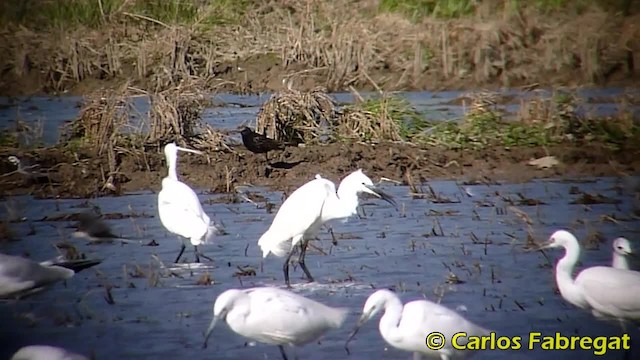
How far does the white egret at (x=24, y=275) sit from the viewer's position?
739cm

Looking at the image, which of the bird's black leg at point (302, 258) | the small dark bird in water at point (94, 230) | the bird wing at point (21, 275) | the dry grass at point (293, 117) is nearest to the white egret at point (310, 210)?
the bird's black leg at point (302, 258)

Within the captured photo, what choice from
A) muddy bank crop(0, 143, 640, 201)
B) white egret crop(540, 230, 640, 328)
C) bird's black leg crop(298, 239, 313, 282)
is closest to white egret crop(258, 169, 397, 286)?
bird's black leg crop(298, 239, 313, 282)

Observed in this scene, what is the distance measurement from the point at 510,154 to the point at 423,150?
2.77 feet

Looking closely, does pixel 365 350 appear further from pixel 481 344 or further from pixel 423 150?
pixel 423 150

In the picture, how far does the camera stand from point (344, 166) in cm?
1109

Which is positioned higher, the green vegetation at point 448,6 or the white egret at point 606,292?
the green vegetation at point 448,6

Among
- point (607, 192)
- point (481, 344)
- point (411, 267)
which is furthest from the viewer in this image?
point (607, 192)

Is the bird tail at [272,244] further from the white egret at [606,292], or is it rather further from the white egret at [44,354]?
the white egret at [44,354]

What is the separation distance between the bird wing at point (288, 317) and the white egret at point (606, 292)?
1.40 metres

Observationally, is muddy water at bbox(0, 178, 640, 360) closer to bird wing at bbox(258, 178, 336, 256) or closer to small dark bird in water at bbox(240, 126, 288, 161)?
bird wing at bbox(258, 178, 336, 256)

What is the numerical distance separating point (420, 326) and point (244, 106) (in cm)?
941

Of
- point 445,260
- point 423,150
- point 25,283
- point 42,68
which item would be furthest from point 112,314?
point 42,68

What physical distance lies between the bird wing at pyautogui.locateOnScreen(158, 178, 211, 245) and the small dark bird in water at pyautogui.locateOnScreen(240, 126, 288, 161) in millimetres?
2314

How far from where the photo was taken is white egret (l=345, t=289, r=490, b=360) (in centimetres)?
612
